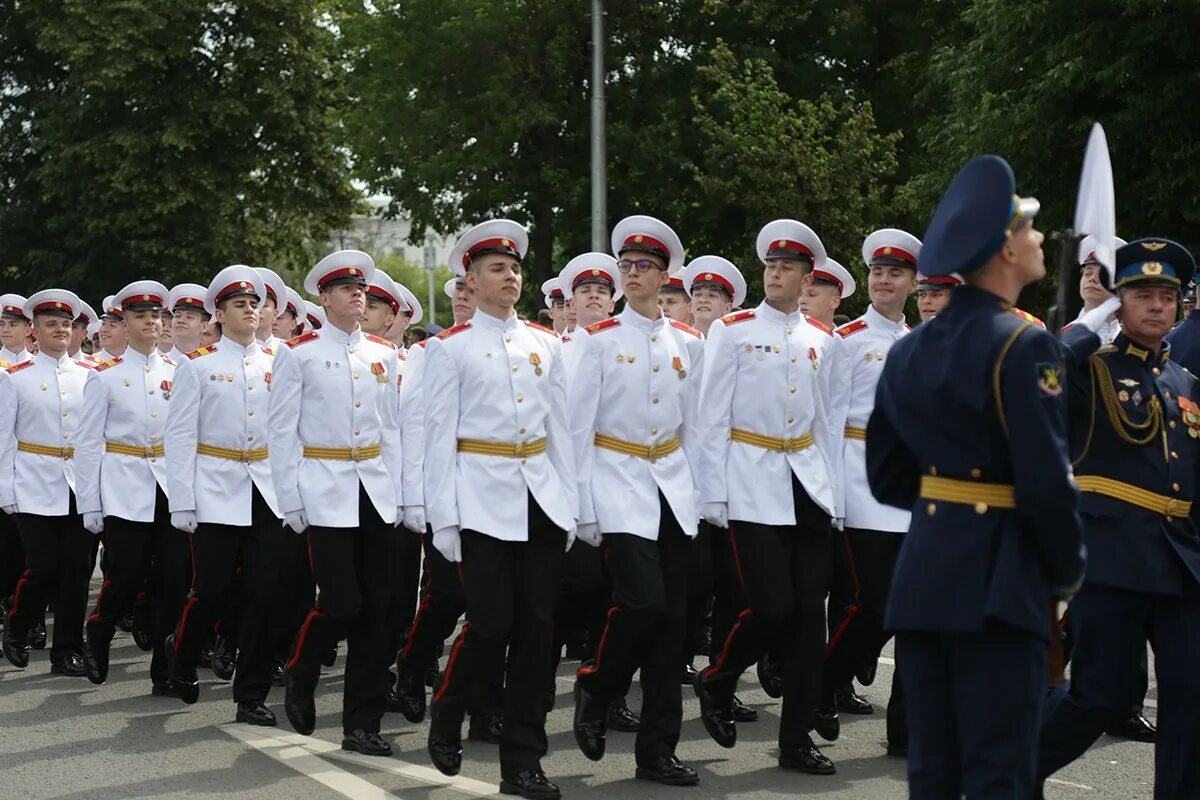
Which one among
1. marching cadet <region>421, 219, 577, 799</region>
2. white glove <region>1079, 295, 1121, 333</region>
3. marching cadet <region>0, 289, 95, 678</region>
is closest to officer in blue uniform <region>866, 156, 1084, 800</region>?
white glove <region>1079, 295, 1121, 333</region>

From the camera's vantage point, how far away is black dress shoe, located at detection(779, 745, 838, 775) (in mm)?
8234

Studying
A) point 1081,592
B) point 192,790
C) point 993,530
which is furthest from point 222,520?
point 993,530

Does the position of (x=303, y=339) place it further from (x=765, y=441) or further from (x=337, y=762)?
(x=765, y=441)

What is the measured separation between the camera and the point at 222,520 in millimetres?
10258

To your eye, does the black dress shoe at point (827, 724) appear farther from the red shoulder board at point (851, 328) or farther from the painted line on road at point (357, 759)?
the red shoulder board at point (851, 328)

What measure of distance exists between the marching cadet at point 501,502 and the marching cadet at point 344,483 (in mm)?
975

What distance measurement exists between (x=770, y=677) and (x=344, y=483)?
8.35 ft

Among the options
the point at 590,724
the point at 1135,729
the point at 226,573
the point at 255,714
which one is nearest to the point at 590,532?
the point at 590,724

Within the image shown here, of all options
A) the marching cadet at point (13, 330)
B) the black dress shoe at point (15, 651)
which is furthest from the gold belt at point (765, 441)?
the marching cadet at point (13, 330)

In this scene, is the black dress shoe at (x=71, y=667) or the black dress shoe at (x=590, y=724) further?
the black dress shoe at (x=71, y=667)

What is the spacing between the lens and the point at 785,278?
29.4 feet

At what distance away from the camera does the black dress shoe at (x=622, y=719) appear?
30.8 feet

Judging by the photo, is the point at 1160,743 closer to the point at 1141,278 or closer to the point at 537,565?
the point at 1141,278

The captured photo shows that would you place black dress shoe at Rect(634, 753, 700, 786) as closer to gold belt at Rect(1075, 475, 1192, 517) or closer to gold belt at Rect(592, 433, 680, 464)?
gold belt at Rect(592, 433, 680, 464)
